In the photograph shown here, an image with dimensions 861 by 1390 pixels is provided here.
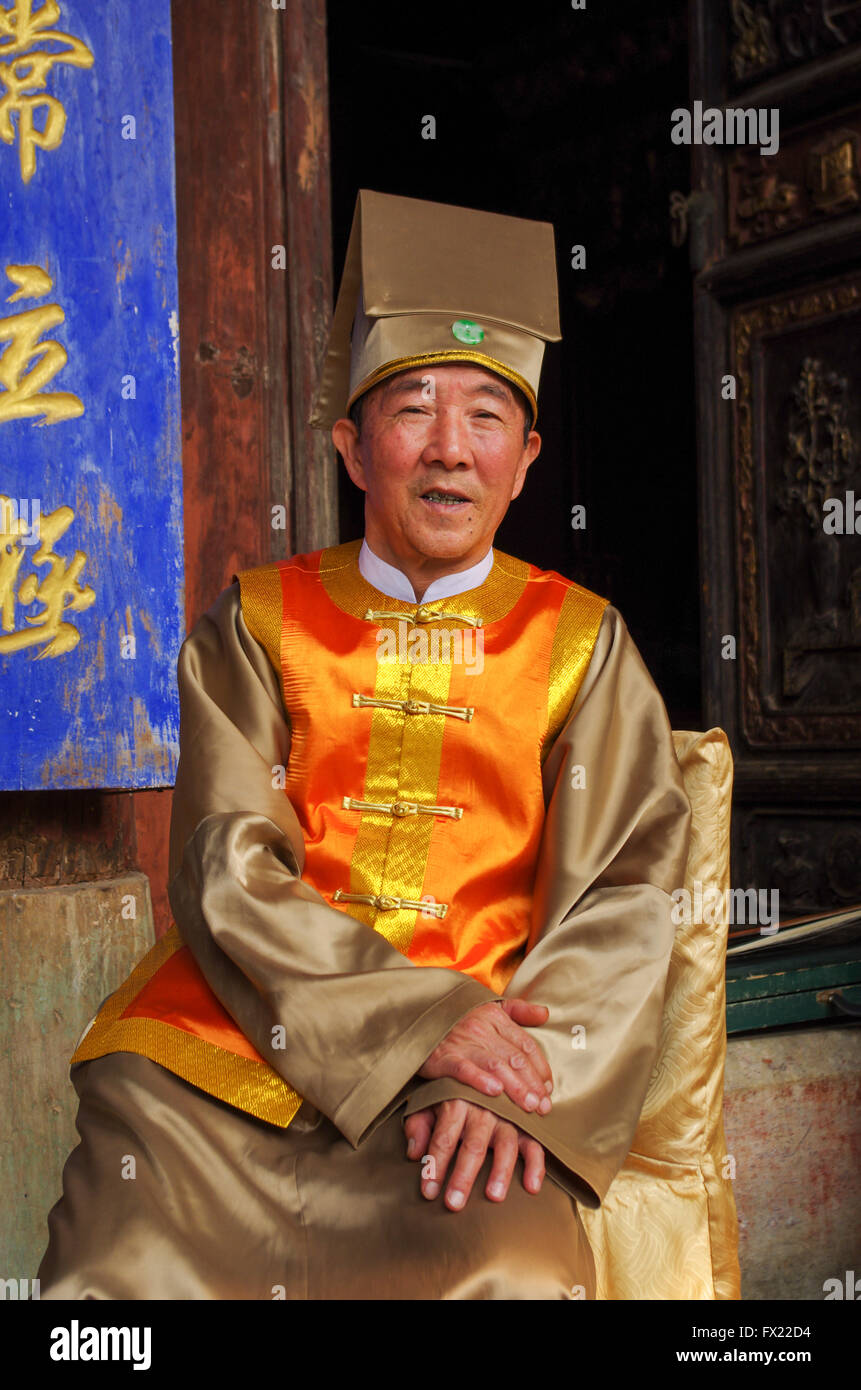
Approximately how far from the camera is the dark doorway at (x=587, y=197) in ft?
18.4

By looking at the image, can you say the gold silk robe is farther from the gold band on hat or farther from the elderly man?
the gold band on hat

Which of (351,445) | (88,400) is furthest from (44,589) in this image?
(351,445)

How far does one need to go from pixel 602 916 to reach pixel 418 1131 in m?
0.37

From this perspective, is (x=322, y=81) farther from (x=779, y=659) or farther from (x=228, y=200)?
(x=779, y=659)

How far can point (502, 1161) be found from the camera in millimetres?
1566

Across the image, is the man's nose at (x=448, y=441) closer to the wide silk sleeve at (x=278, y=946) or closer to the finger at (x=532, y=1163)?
the wide silk sleeve at (x=278, y=946)

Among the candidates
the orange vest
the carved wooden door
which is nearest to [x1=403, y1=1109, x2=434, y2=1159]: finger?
the orange vest

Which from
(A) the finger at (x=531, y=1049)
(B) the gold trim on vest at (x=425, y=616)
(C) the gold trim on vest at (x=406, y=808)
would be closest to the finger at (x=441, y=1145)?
(A) the finger at (x=531, y=1049)

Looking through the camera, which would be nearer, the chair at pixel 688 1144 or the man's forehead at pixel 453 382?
the chair at pixel 688 1144

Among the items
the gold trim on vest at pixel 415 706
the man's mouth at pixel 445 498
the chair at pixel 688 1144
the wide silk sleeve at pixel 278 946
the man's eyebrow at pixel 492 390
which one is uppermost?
the man's eyebrow at pixel 492 390

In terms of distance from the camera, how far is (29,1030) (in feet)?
8.66

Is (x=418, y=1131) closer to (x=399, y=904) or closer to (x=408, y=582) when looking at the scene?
(x=399, y=904)

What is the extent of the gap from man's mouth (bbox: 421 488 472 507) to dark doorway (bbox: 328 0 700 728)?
3.88m

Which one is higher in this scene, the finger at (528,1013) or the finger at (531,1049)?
the finger at (528,1013)
